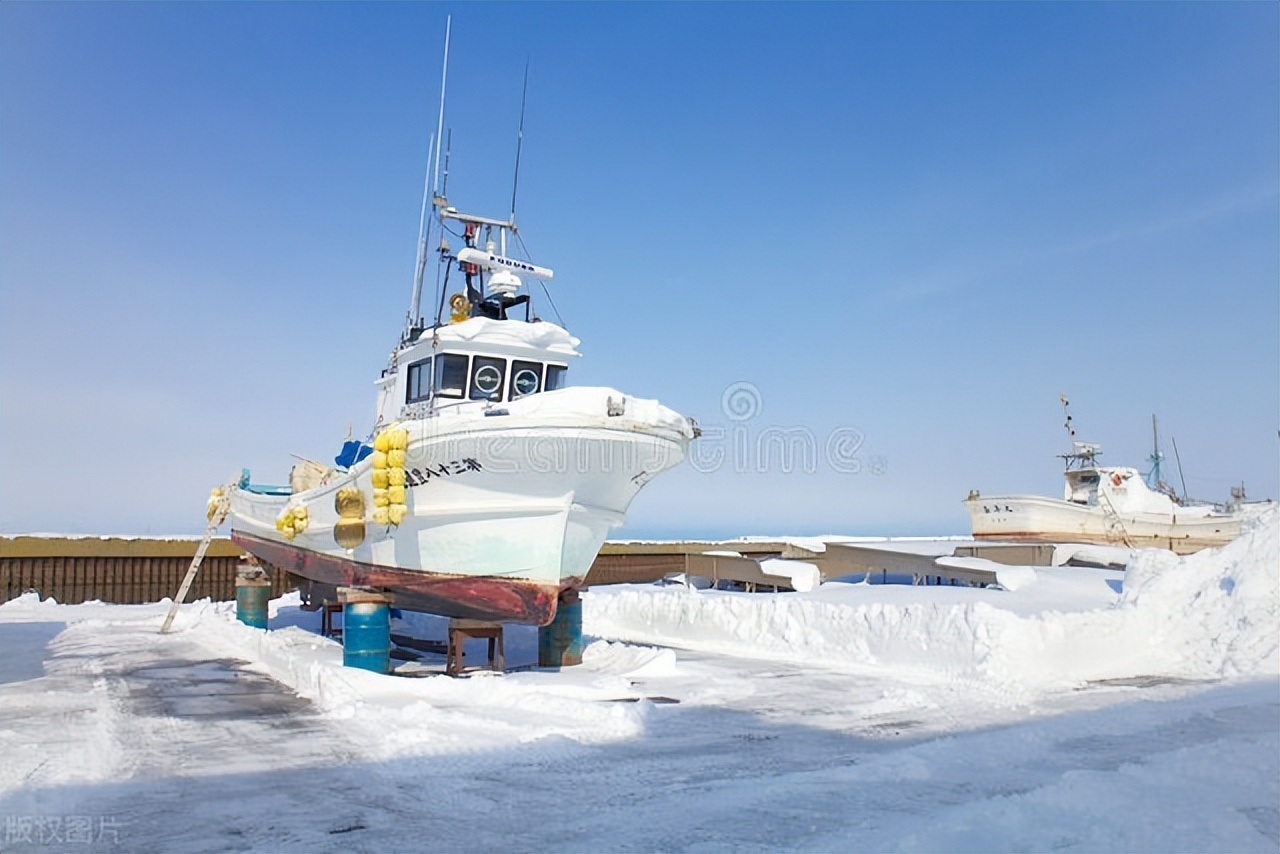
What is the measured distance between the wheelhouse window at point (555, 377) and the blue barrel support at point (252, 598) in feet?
29.3

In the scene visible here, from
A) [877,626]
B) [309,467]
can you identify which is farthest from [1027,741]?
[309,467]

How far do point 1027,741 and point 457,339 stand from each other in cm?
992

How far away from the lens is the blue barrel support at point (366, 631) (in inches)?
479

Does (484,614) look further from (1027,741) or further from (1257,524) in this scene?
(1257,524)

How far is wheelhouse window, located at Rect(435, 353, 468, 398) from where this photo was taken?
1422cm

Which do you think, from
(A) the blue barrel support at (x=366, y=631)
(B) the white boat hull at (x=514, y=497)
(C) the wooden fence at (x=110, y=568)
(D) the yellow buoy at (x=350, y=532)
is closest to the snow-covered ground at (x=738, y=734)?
(A) the blue barrel support at (x=366, y=631)

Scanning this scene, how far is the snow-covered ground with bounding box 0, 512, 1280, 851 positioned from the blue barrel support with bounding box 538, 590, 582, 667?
2.01ft

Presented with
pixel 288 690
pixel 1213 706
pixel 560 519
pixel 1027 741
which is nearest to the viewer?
pixel 1027 741

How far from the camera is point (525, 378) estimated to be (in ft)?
48.1

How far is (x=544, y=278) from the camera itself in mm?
16453

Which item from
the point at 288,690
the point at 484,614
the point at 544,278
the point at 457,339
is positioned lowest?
the point at 288,690

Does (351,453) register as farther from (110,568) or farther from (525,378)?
(110,568)

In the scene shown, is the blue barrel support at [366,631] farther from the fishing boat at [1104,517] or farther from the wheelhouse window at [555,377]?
the fishing boat at [1104,517]

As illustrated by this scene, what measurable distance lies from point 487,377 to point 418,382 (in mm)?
1326
